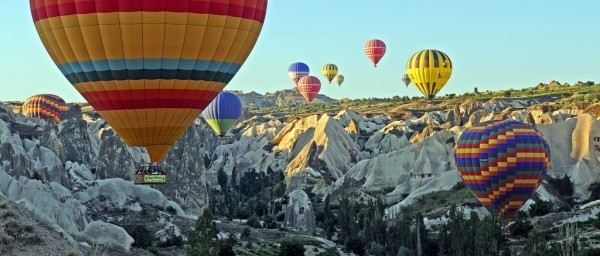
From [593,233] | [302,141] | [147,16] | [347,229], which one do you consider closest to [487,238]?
[593,233]

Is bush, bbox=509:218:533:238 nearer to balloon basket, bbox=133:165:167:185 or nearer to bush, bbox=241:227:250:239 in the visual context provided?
bush, bbox=241:227:250:239

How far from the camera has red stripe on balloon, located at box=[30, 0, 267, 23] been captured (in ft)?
118

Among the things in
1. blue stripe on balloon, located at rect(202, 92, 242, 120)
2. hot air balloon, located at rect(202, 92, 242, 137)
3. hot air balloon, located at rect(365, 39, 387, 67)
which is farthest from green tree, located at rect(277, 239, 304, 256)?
hot air balloon, located at rect(365, 39, 387, 67)

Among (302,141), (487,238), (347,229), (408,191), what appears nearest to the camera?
(487,238)

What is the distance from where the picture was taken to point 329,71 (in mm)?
198125

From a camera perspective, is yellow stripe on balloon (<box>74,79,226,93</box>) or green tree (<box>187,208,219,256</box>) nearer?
yellow stripe on balloon (<box>74,79,226,93</box>)

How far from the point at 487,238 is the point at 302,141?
89.4 m

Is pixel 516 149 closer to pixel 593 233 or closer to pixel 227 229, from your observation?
pixel 593 233

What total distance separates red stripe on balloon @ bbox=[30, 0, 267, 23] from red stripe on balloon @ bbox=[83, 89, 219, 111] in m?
3.76

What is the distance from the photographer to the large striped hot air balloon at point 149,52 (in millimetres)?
36312

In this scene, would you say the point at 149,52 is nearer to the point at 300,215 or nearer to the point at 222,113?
the point at 300,215

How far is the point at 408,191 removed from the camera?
118 meters

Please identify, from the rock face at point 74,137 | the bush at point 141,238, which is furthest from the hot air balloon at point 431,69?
the bush at point 141,238

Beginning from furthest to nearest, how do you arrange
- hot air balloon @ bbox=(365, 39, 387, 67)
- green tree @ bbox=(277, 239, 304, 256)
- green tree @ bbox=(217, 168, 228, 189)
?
hot air balloon @ bbox=(365, 39, 387, 67), green tree @ bbox=(217, 168, 228, 189), green tree @ bbox=(277, 239, 304, 256)
